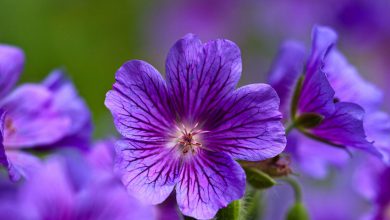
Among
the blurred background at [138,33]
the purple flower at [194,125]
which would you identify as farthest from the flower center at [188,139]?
the blurred background at [138,33]

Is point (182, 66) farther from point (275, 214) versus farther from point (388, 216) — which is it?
point (275, 214)

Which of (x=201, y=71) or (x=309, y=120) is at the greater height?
(x=201, y=71)

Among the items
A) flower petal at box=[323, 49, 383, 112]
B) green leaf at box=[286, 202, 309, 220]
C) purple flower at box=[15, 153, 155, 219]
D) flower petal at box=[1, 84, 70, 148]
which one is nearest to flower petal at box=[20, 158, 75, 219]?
purple flower at box=[15, 153, 155, 219]

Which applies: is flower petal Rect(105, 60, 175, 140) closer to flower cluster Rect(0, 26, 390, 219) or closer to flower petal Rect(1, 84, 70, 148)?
flower cluster Rect(0, 26, 390, 219)

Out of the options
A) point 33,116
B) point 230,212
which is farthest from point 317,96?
point 33,116

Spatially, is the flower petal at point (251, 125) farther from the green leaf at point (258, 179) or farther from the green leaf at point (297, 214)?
the green leaf at point (297, 214)

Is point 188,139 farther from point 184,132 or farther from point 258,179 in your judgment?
point 258,179
